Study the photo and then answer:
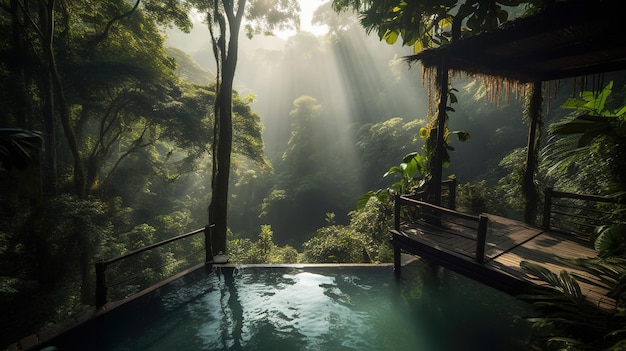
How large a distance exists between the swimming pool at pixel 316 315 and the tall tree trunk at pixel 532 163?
352cm

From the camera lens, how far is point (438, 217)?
6.62 m

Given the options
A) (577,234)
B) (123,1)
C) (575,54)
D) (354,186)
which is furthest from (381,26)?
(354,186)

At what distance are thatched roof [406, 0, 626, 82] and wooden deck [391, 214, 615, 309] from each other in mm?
3727

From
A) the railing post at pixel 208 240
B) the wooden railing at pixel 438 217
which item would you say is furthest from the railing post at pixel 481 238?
the railing post at pixel 208 240

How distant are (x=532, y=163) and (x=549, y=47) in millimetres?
3776

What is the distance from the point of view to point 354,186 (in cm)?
3039

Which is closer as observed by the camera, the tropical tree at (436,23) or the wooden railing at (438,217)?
the wooden railing at (438,217)

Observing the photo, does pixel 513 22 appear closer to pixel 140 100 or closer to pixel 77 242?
pixel 77 242

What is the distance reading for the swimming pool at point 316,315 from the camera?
464 cm

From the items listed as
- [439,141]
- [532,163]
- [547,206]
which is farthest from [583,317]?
[532,163]

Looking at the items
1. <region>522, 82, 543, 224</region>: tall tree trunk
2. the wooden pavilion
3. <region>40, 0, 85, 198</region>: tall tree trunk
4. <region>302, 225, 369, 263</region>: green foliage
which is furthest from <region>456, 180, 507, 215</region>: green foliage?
<region>40, 0, 85, 198</region>: tall tree trunk

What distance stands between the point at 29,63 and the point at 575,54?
1768cm

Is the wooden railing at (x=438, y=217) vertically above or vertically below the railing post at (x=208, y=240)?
above

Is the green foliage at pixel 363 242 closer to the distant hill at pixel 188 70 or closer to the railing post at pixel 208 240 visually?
the railing post at pixel 208 240
